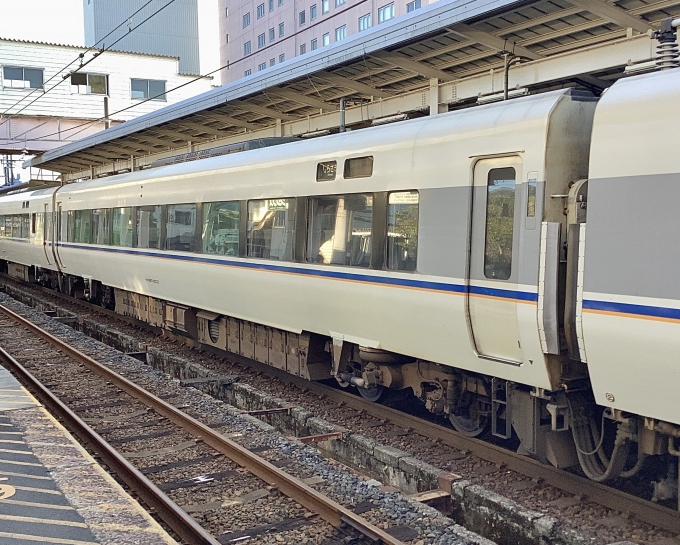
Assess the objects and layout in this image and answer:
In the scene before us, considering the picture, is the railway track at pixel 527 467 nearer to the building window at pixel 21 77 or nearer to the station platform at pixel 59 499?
the station platform at pixel 59 499

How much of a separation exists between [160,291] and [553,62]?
7232 mm

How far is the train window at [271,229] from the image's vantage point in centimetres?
848

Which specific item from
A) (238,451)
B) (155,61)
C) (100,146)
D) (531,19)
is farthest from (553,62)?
(155,61)

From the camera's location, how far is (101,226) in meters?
15.2

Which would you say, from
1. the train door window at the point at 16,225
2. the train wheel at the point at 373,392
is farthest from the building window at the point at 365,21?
the train wheel at the point at 373,392

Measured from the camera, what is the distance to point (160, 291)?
12.3 m

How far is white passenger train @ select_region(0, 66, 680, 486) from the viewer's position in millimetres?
4555

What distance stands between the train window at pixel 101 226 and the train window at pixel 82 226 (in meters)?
0.34

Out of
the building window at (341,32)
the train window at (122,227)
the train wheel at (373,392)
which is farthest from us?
the building window at (341,32)

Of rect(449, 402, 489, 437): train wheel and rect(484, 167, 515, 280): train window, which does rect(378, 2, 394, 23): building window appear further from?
rect(484, 167, 515, 280): train window

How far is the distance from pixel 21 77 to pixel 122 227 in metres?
21.4

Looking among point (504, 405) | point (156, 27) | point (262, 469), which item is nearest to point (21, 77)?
point (156, 27)

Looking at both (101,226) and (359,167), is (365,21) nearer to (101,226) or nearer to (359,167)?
(101,226)

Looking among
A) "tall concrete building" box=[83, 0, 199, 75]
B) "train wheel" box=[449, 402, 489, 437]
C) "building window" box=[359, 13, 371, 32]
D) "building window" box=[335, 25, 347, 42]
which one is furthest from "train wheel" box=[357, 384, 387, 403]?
"tall concrete building" box=[83, 0, 199, 75]
